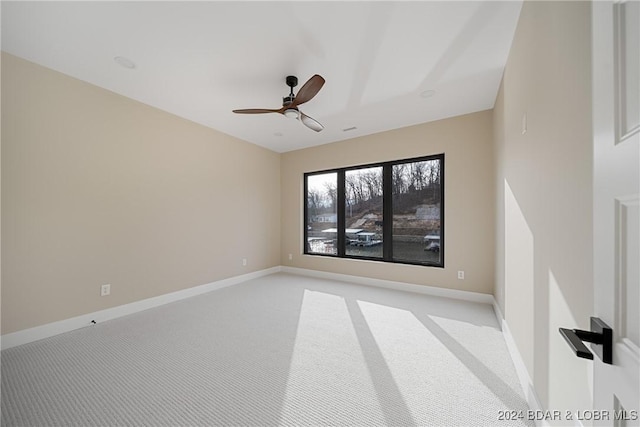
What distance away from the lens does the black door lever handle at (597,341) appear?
56 centimetres

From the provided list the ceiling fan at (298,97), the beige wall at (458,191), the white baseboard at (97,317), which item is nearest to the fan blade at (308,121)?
the ceiling fan at (298,97)

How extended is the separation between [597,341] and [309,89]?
7.78 ft

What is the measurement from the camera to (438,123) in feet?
12.6

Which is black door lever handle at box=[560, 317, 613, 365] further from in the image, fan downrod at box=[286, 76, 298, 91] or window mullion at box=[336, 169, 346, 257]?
window mullion at box=[336, 169, 346, 257]

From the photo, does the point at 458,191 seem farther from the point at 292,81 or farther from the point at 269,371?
the point at 269,371

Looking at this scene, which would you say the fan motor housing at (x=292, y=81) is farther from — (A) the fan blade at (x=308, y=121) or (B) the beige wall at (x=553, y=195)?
(B) the beige wall at (x=553, y=195)

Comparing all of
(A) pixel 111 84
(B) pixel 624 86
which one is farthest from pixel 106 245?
(B) pixel 624 86

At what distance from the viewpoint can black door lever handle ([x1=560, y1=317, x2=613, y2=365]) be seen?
1.84 ft

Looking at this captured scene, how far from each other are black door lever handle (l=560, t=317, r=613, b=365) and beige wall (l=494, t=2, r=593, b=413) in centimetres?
40

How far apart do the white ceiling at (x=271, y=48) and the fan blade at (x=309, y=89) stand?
0.30 metres

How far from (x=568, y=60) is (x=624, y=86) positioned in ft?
2.54

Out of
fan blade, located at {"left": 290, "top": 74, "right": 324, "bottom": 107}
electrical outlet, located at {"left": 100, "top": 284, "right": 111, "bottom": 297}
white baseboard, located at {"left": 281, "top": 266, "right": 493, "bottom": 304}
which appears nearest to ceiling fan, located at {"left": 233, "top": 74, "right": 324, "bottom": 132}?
fan blade, located at {"left": 290, "top": 74, "right": 324, "bottom": 107}

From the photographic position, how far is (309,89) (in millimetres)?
2326

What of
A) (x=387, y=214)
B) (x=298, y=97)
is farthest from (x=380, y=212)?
(x=298, y=97)
